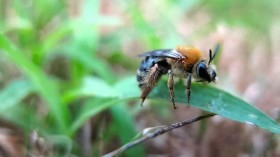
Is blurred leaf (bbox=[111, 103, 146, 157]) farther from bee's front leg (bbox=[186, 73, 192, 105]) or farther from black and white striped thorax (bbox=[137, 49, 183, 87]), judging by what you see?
bee's front leg (bbox=[186, 73, 192, 105])

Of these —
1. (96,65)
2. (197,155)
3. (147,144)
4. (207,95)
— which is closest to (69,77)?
(96,65)

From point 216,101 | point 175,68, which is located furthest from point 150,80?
point 216,101

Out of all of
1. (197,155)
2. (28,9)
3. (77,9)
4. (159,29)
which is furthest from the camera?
(77,9)

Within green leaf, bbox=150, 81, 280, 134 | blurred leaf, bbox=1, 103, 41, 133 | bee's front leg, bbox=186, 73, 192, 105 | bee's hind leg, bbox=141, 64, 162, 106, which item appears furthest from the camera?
blurred leaf, bbox=1, 103, 41, 133

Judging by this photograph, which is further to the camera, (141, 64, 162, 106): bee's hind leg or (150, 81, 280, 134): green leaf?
(141, 64, 162, 106): bee's hind leg

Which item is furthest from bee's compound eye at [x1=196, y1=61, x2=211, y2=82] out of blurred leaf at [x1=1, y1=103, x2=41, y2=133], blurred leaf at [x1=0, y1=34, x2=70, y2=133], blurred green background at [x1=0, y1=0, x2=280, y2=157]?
blurred leaf at [x1=1, y1=103, x2=41, y2=133]

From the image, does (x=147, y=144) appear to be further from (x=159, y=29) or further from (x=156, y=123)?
(x=159, y=29)
